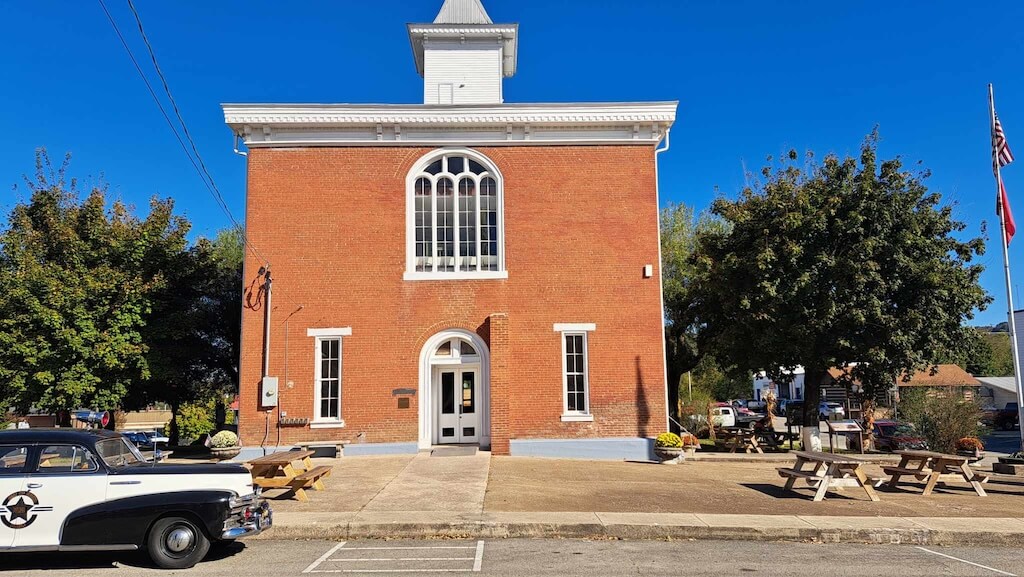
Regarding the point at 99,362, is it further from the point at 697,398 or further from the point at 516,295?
the point at 697,398

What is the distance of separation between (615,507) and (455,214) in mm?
10023

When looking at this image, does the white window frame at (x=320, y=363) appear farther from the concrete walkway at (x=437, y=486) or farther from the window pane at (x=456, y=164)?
the window pane at (x=456, y=164)

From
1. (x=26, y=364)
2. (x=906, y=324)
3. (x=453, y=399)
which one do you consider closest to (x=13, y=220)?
(x=26, y=364)

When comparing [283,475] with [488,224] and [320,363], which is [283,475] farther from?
[488,224]

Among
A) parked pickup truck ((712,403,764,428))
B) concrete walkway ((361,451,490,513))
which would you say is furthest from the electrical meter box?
parked pickup truck ((712,403,764,428))

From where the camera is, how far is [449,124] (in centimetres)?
1938

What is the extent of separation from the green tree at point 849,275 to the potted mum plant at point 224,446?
45.9ft

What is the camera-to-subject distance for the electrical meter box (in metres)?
18.1

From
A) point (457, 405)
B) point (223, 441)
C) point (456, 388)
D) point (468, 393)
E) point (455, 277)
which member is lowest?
point (223, 441)

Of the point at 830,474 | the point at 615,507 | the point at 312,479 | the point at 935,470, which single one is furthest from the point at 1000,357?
the point at 312,479

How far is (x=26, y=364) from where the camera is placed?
18703 mm

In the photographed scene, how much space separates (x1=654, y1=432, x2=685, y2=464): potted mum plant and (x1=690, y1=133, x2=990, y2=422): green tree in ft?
14.9

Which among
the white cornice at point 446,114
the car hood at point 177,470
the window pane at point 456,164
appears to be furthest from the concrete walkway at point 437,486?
the white cornice at point 446,114

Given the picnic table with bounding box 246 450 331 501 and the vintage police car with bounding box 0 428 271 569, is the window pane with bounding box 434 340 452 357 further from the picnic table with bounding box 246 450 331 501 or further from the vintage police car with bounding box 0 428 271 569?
the vintage police car with bounding box 0 428 271 569
